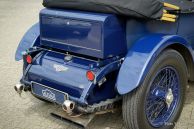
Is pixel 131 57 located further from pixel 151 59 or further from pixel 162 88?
pixel 162 88

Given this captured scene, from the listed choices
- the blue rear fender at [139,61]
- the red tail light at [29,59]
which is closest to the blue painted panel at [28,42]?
the red tail light at [29,59]

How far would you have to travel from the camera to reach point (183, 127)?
3723 millimetres

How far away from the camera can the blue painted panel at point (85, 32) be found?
10.6ft

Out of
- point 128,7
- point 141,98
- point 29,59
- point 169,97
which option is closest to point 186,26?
point 169,97

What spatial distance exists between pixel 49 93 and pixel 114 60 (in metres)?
0.81

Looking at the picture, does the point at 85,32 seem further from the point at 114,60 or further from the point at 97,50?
the point at 114,60

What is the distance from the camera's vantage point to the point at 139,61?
314cm

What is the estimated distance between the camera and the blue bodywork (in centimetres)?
318

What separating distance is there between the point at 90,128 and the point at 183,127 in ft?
3.59

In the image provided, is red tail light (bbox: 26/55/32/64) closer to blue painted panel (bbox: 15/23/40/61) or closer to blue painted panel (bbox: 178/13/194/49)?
blue painted panel (bbox: 15/23/40/61)

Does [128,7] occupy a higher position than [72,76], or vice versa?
[128,7]

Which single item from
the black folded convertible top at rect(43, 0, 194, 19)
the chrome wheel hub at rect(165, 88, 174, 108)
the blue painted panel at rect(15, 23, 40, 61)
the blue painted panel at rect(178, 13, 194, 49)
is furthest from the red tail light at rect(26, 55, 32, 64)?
the blue painted panel at rect(178, 13, 194, 49)

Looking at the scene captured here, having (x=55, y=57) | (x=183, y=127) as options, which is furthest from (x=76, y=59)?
(x=183, y=127)

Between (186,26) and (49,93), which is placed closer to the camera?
(49,93)
